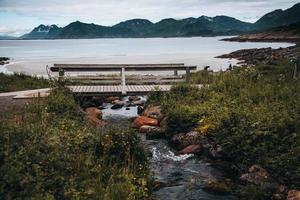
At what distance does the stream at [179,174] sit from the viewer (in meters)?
10.4

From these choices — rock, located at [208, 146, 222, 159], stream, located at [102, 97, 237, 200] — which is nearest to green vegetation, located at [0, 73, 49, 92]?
stream, located at [102, 97, 237, 200]

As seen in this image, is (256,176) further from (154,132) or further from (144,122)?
(144,122)

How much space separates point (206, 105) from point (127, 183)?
26.0 ft

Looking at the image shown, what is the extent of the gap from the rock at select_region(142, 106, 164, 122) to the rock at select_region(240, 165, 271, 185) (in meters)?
6.02

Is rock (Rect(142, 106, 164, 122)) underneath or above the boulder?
above

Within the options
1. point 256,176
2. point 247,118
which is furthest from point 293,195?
point 247,118

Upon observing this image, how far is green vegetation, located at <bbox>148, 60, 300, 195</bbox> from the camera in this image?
11.2 meters

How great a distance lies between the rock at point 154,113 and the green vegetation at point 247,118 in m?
0.31

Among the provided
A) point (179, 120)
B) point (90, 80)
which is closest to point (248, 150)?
point (179, 120)

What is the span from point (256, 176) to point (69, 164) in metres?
4.59

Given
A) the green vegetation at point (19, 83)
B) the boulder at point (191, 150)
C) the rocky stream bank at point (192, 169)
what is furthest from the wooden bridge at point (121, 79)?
the boulder at point (191, 150)

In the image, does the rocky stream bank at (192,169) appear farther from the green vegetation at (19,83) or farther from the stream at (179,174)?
the green vegetation at (19,83)

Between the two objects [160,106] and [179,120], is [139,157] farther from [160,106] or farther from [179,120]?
[160,106]

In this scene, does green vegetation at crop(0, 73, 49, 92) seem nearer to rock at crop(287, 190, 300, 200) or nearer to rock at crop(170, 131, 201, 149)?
rock at crop(170, 131, 201, 149)
